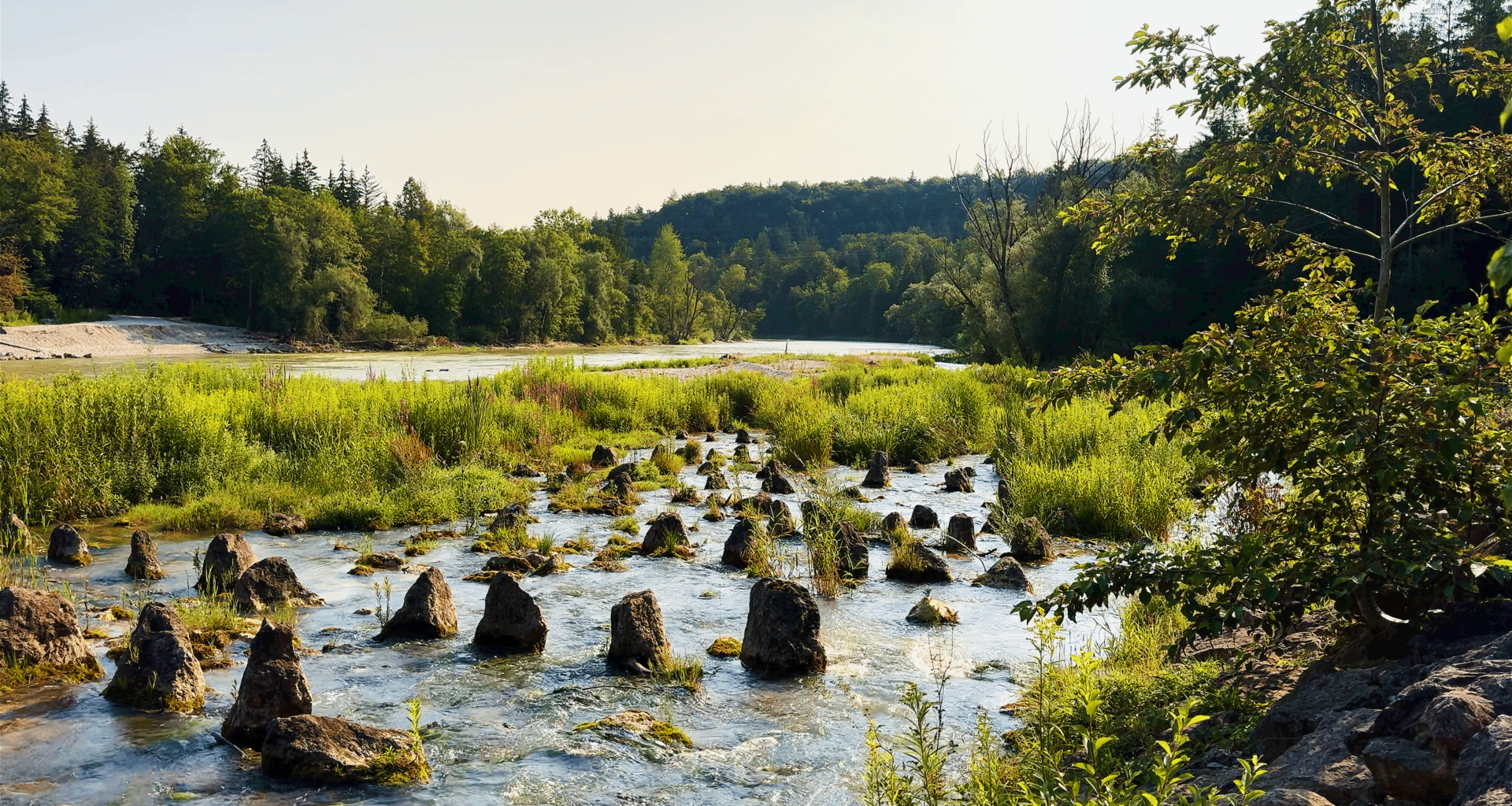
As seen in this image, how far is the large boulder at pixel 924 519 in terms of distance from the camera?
1174cm

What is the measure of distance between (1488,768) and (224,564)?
8.80 metres

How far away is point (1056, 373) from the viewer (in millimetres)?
5293

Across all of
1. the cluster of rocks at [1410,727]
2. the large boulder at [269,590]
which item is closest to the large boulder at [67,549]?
the large boulder at [269,590]

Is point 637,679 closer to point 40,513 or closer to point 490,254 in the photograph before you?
point 40,513

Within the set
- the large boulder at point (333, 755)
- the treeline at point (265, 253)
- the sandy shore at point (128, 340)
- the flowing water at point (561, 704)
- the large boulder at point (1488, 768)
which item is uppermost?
the treeline at point (265, 253)

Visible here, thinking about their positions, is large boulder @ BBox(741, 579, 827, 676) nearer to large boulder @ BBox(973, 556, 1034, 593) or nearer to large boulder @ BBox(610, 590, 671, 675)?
large boulder @ BBox(610, 590, 671, 675)

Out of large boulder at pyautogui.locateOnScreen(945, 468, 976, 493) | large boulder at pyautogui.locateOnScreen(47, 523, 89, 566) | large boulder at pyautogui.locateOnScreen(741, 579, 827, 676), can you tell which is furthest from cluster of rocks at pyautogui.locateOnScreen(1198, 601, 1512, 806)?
large boulder at pyautogui.locateOnScreen(945, 468, 976, 493)

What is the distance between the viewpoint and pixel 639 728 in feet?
18.1

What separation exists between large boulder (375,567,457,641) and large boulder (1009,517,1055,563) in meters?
5.88

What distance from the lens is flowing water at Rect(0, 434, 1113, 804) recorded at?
478cm

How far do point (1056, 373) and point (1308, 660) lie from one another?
2069 mm

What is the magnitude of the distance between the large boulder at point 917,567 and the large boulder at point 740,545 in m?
1.48

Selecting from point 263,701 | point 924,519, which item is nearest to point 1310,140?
point 924,519

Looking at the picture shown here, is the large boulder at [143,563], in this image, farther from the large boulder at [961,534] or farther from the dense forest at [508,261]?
the dense forest at [508,261]
